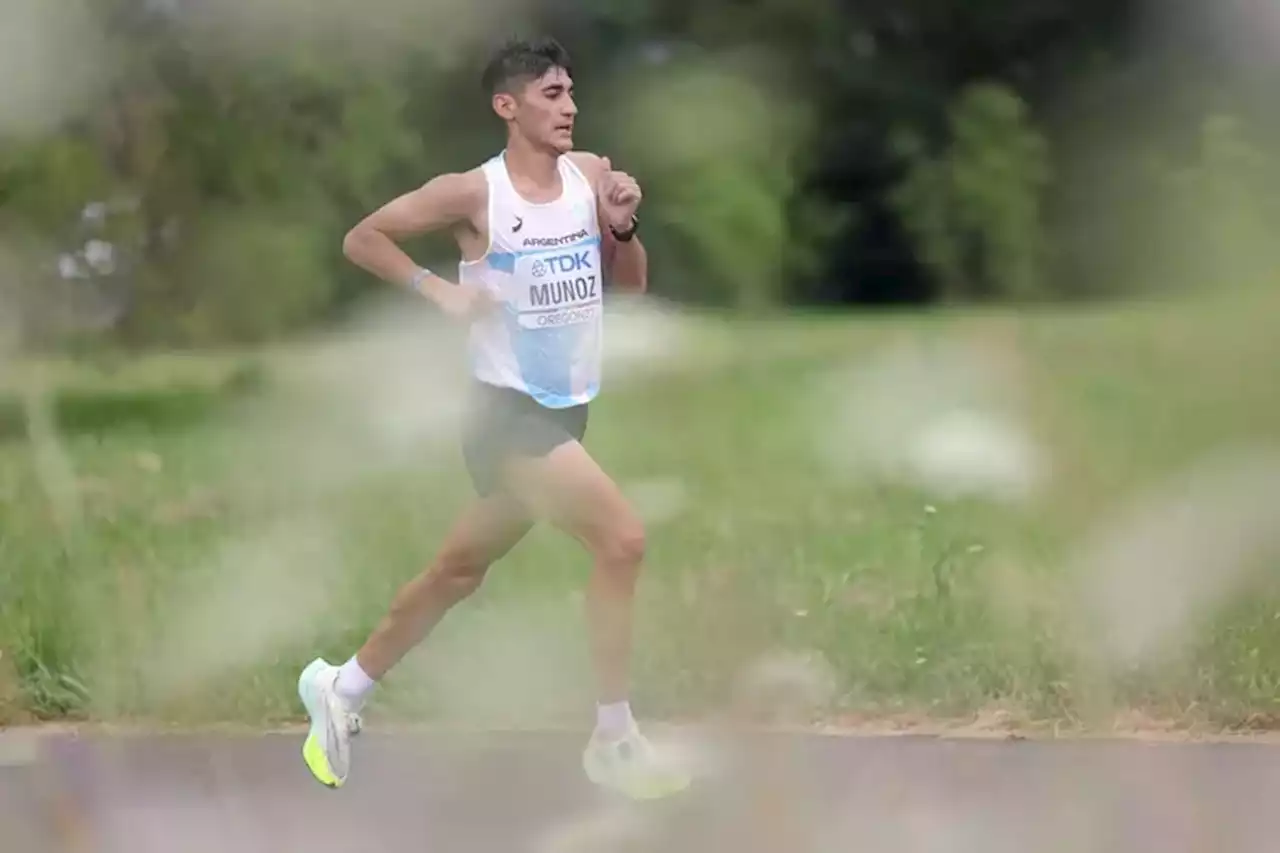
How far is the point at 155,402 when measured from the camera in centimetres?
279

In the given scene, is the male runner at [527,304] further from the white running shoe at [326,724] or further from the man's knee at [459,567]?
the white running shoe at [326,724]

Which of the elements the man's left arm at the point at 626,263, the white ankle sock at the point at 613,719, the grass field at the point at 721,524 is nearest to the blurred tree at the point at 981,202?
the grass field at the point at 721,524

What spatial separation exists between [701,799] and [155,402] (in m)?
1.10

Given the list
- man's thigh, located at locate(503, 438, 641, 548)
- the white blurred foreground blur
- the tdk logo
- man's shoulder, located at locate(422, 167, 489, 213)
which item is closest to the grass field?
the white blurred foreground blur

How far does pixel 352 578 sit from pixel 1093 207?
132 cm

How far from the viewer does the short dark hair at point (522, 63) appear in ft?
7.82

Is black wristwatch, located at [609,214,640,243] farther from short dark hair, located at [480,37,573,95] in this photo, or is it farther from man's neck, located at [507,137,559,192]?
short dark hair, located at [480,37,573,95]

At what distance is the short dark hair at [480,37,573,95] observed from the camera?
7.82ft

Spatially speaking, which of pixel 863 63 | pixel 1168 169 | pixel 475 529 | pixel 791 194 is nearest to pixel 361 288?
pixel 475 529

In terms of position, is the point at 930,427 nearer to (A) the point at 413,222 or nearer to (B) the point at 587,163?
(B) the point at 587,163

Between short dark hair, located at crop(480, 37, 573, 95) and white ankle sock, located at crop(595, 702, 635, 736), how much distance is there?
0.97m

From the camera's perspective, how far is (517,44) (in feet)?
7.95

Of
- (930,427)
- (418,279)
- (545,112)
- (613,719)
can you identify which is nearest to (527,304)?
(418,279)

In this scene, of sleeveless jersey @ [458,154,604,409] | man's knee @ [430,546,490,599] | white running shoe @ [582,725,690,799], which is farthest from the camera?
white running shoe @ [582,725,690,799]
